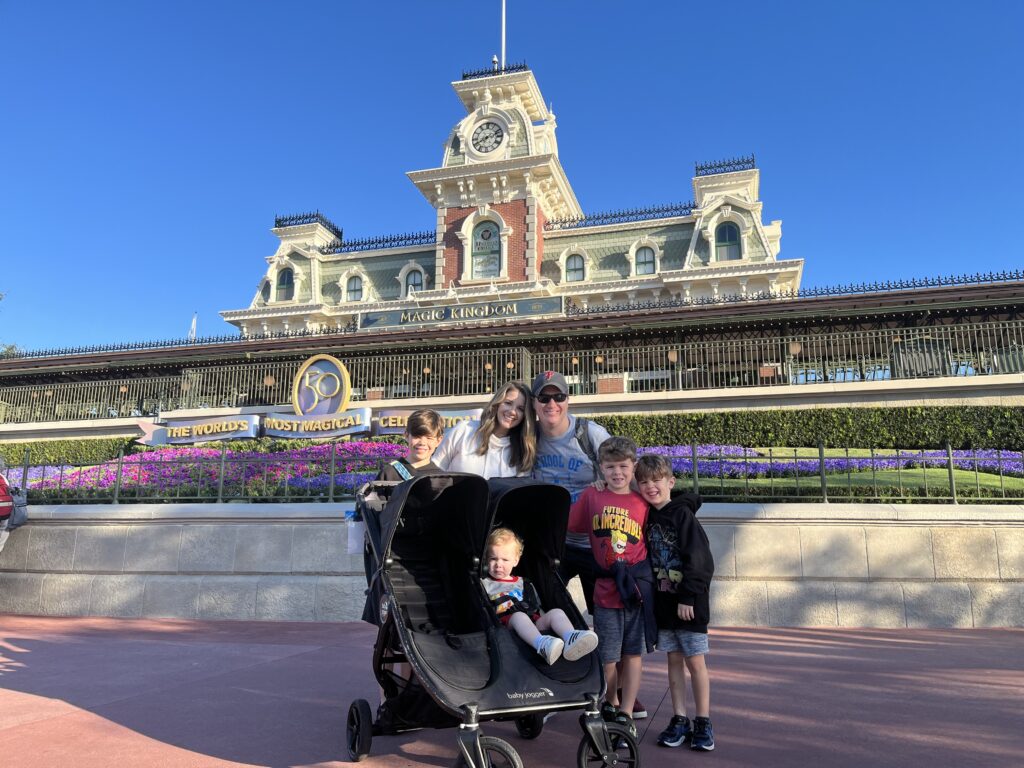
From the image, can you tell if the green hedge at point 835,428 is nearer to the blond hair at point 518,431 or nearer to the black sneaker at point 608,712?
the blond hair at point 518,431

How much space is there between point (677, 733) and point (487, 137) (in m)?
34.8

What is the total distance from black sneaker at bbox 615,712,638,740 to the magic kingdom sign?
21987mm

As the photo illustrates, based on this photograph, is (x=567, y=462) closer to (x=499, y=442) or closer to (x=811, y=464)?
(x=499, y=442)

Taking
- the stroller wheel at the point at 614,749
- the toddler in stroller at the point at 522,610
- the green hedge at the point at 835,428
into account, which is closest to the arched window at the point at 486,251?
the green hedge at the point at 835,428

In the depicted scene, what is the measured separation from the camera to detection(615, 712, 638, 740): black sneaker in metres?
2.95

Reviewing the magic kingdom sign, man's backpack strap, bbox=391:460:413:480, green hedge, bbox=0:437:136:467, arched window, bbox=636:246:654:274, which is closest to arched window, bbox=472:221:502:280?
arched window, bbox=636:246:654:274

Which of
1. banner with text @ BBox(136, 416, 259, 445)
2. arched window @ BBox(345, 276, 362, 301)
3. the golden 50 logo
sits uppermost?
arched window @ BBox(345, 276, 362, 301)

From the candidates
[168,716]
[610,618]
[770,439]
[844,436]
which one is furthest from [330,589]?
[844,436]

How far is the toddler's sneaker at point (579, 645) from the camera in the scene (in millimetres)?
2979

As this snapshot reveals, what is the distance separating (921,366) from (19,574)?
61.9 feet

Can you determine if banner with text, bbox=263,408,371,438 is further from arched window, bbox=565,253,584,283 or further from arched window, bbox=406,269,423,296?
arched window, bbox=565,253,584,283

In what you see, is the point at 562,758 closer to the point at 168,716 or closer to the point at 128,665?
the point at 168,716

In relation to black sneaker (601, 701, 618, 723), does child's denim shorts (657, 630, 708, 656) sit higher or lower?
higher

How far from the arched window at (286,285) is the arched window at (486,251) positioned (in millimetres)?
11593
